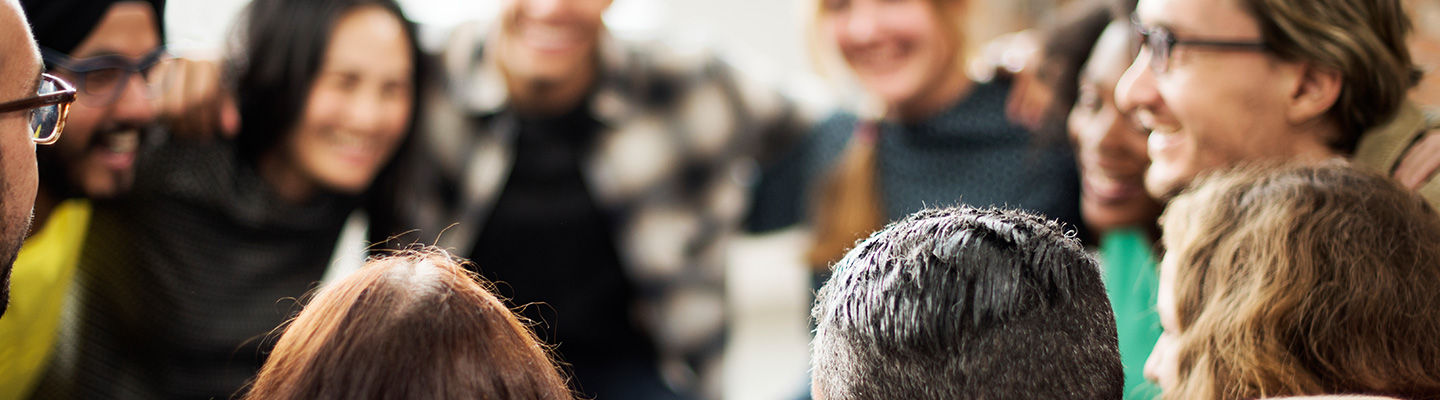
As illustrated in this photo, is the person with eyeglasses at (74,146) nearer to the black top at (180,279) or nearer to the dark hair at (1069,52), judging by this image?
the black top at (180,279)

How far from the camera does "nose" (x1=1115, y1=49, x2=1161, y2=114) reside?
2.05 m

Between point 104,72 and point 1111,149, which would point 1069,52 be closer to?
point 1111,149

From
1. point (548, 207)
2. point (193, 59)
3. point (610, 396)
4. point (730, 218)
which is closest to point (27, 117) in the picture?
point (193, 59)

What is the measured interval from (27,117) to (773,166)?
2158 mm

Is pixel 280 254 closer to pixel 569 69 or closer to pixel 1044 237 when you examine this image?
pixel 569 69

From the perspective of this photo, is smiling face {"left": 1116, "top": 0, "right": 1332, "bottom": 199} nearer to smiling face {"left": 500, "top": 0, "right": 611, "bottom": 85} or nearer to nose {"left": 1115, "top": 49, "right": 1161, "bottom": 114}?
nose {"left": 1115, "top": 49, "right": 1161, "bottom": 114}

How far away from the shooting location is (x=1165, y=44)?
1.97 metres

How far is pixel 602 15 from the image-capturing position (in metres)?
2.97

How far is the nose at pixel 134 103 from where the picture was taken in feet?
7.23

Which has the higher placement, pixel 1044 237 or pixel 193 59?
pixel 193 59

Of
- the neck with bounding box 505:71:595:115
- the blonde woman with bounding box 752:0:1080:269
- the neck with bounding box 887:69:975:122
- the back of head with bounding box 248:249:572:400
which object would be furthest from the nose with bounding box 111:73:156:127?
the neck with bounding box 887:69:975:122

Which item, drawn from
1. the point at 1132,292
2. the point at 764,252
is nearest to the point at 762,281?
the point at 764,252

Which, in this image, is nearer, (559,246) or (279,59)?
(279,59)

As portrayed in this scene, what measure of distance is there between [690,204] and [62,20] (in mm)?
1669
